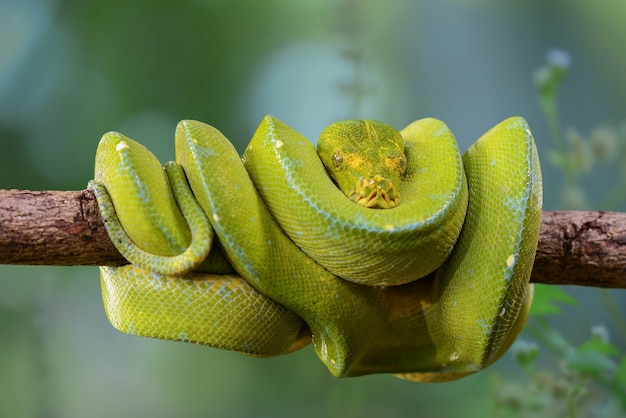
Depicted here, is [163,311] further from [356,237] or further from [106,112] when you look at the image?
[106,112]

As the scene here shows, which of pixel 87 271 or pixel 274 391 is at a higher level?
pixel 87 271

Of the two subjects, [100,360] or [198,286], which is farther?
[100,360]

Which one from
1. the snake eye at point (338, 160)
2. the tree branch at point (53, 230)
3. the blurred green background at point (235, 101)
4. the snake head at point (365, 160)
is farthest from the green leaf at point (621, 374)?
the tree branch at point (53, 230)

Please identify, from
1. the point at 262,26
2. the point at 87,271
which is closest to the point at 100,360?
the point at 87,271

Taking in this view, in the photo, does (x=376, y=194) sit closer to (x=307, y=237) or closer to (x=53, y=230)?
(x=307, y=237)

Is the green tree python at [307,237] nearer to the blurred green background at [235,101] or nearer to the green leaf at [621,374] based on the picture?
the green leaf at [621,374]

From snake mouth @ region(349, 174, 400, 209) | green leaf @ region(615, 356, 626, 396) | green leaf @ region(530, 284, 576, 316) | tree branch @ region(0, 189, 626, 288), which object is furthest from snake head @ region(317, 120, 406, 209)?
green leaf @ region(615, 356, 626, 396)

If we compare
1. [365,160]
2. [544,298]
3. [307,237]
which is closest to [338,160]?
[365,160]
